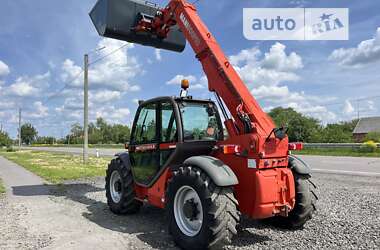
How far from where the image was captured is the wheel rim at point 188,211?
507cm

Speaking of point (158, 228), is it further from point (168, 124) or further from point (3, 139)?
point (3, 139)

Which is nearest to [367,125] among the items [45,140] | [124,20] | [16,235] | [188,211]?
[124,20]

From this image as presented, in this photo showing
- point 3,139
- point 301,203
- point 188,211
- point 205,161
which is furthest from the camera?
point 3,139

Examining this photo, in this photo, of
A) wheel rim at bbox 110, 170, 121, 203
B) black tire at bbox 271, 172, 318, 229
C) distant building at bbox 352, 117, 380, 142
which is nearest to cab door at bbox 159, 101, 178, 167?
wheel rim at bbox 110, 170, 121, 203

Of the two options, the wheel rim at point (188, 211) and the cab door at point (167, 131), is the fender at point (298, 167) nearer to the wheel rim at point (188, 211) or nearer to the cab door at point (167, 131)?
the wheel rim at point (188, 211)

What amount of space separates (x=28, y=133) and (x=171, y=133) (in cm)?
13217

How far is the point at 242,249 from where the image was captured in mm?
4941

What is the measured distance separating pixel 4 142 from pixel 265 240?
103758 mm

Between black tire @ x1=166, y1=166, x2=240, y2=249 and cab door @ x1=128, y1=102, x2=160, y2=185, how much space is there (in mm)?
1529

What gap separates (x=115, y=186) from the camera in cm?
779

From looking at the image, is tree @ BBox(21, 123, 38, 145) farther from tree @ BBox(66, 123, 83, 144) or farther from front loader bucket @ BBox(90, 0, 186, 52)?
front loader bucket @ BBox(90, 0, 186, 52)

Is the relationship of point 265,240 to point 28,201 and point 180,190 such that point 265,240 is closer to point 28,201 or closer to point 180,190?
point 180,190

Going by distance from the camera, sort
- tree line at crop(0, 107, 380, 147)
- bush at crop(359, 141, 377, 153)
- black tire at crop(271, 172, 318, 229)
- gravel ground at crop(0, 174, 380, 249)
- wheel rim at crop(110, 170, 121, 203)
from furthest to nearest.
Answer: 1. tree line at crop(0, 107, 380, 147)
2. bush at crop(359, 141, 377, 153)
3. wheel rim at crop(110, 170, 121, 203)
4. black tire at crop(271, 172, 318, 229)
5. gravel ground at crop(0, 174, 380, 249)

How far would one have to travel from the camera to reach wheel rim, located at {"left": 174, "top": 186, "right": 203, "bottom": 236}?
5074 millimetres
